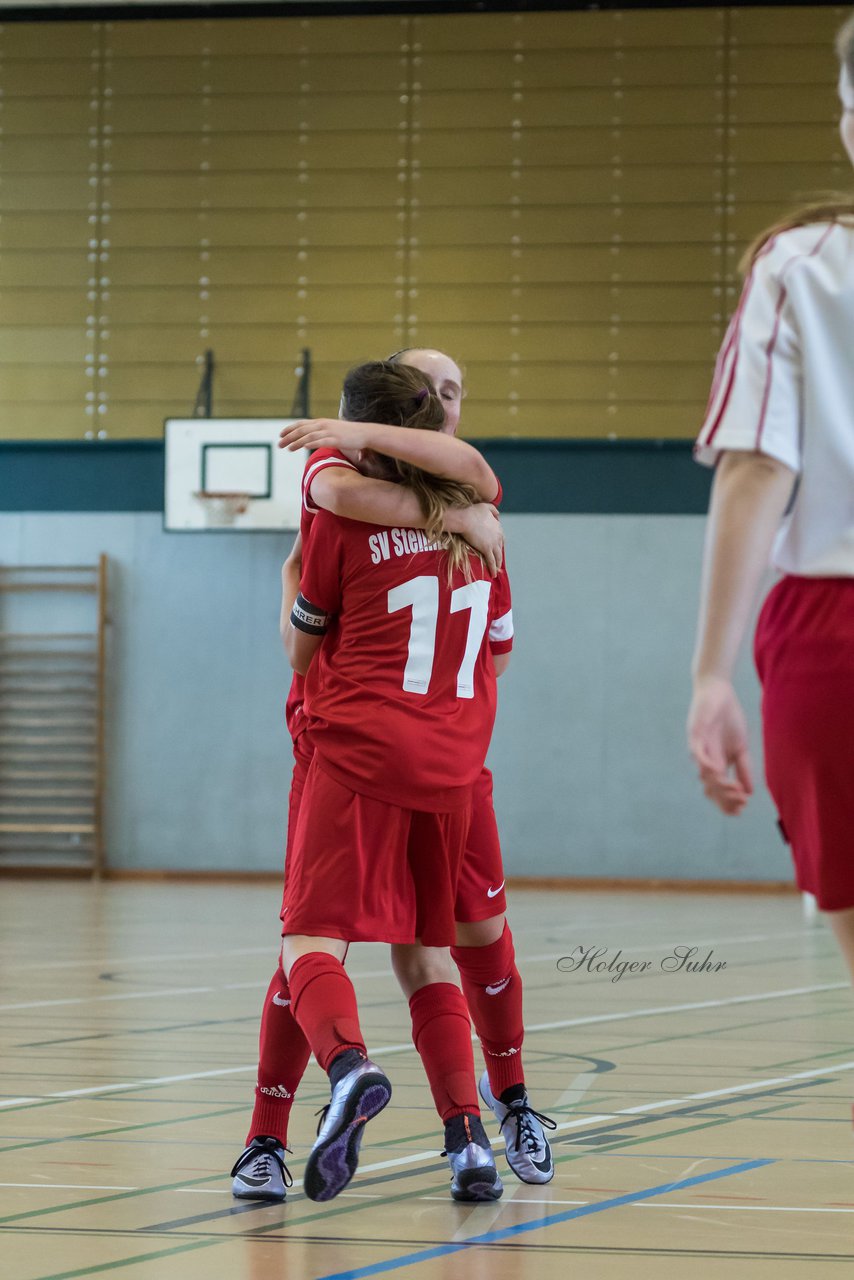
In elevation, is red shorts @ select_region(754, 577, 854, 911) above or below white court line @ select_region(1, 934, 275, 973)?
above

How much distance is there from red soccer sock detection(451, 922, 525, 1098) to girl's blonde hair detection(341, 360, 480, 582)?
668 mm

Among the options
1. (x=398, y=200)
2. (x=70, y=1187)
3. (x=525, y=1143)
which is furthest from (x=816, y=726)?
(x=398, y=200)

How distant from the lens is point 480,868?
2805 millimetres

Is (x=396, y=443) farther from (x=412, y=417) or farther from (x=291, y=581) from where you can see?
(x=291, y=581)

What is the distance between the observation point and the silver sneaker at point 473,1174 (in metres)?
2.67

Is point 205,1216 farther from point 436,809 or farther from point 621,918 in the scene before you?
point 621,918

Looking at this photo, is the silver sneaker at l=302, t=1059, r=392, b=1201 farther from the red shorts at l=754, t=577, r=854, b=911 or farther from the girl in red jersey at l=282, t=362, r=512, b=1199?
the red shorts at l=754, t=577, r=854, b=911

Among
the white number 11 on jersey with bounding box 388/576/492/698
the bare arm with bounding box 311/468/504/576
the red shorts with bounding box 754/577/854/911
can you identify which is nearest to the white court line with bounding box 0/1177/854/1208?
the white number 11 on jersey with bounding box 388/576/492/698

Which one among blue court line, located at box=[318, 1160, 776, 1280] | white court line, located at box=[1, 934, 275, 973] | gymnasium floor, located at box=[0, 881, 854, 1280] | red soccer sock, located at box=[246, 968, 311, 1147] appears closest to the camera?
blue court line, located at box=[318, 1160, 776, 1280]

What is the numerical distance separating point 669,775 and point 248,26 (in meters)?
7.05

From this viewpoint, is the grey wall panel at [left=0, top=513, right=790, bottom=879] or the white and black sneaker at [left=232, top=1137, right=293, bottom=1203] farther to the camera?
the grey wall panel at [left=0, top=513, right=790, bottom=879]

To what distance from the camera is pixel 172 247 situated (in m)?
13.6

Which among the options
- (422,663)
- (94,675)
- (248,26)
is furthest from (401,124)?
(422,663)

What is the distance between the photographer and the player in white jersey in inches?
58.4
